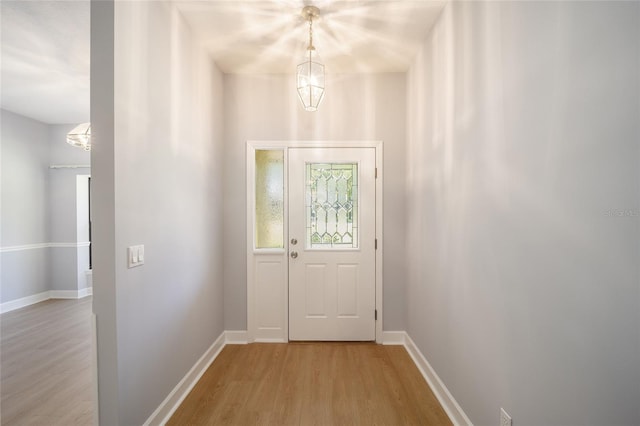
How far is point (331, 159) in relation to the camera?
3141 millimetres

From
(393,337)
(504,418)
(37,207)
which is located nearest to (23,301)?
(37,207)

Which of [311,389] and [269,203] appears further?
[269,203]

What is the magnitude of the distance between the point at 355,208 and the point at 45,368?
3157 mm

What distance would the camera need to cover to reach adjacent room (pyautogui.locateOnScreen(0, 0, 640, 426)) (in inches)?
39.3

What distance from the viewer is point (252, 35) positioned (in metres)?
2.48

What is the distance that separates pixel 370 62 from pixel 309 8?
96 centimetres

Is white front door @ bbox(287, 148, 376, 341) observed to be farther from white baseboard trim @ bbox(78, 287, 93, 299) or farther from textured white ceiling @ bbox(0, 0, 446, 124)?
white baseboard trim @ bbox(78, 287, 93, 299)

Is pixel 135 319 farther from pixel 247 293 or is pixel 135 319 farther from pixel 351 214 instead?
pixel 351 214

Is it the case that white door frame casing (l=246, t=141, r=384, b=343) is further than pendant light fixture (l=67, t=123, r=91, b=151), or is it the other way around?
white door frame casing (l=246, t=141, r=384, b=343)

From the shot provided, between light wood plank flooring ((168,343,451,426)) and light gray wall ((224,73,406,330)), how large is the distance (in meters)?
0.49

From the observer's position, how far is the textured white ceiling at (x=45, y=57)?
89.0 inches

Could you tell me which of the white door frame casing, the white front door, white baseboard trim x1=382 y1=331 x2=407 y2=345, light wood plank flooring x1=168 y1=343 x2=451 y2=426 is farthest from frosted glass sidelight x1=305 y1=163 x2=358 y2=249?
light wood plank flooring x1=168 y1=343 x2=451 y2=426

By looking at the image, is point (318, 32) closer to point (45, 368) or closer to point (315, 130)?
point (315, 130)

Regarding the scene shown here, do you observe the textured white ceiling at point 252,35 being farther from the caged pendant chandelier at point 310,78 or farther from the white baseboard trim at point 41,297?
the white baseboard trim at point 41,297
